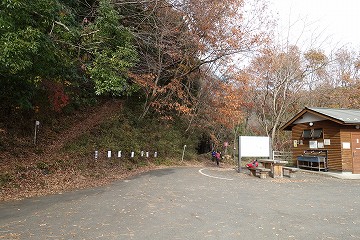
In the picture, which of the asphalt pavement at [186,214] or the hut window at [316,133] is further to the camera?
the hut window at [316,133]

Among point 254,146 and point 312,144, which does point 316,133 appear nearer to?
point 312,144

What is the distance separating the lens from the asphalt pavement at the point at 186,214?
447 centimetres

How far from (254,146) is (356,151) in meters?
5.60

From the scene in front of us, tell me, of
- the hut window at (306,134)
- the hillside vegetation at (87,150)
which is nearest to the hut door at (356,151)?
the hut window at (306,134)

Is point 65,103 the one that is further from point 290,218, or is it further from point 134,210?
point 290,218

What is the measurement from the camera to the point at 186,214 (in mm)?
5660

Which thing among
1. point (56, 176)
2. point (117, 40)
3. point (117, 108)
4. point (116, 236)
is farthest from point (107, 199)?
point (117, 108)

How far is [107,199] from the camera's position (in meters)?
7.00

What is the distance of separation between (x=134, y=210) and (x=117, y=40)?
5919 millimetres

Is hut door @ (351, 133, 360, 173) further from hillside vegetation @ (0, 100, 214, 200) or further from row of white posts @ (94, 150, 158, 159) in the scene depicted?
row of white posts @ (94, 150, 158, 159)

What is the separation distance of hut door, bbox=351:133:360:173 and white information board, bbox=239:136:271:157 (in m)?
4.64

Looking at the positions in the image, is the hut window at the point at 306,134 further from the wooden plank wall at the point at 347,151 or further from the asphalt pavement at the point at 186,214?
the asphalt pavement at the point at 186,214

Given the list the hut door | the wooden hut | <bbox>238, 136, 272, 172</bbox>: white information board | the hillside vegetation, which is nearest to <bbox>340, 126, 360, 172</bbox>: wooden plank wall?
the wooden hut

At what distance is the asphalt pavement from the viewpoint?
447 cm
